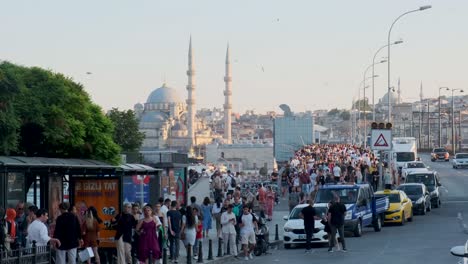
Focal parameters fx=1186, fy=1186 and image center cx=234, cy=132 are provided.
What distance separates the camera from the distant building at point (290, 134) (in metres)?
132

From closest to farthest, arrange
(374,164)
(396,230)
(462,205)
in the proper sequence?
(396,230), (462,205), (374,164)

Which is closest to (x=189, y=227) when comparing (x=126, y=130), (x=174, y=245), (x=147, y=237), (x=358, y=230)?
(x=174, y=245)

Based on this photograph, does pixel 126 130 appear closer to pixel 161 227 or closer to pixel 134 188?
pixel 134 188

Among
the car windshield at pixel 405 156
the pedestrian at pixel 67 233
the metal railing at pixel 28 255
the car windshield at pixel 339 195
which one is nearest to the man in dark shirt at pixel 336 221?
the car windshield at pixel 339 195

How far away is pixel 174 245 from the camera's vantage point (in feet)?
92.5

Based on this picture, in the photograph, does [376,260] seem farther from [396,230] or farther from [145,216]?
[396,230]

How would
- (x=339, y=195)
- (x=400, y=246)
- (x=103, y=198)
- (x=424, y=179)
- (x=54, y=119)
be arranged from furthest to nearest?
(x=424, y=179)
(x=339, y=195)
(x=54, y=119)
(x=400, y=246)
(x=103, y=198)

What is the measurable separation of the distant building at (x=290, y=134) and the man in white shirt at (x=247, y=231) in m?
97.9

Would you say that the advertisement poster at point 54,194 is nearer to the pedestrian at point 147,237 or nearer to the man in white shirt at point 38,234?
the pedestrian at point 147,237

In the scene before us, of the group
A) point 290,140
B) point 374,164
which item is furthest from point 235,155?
point 374,164

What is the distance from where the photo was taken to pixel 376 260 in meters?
27.6

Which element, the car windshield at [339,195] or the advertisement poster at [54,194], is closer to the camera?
the advertisement poster at [54,194]

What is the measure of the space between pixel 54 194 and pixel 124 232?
299 cm

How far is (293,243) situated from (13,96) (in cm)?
949
